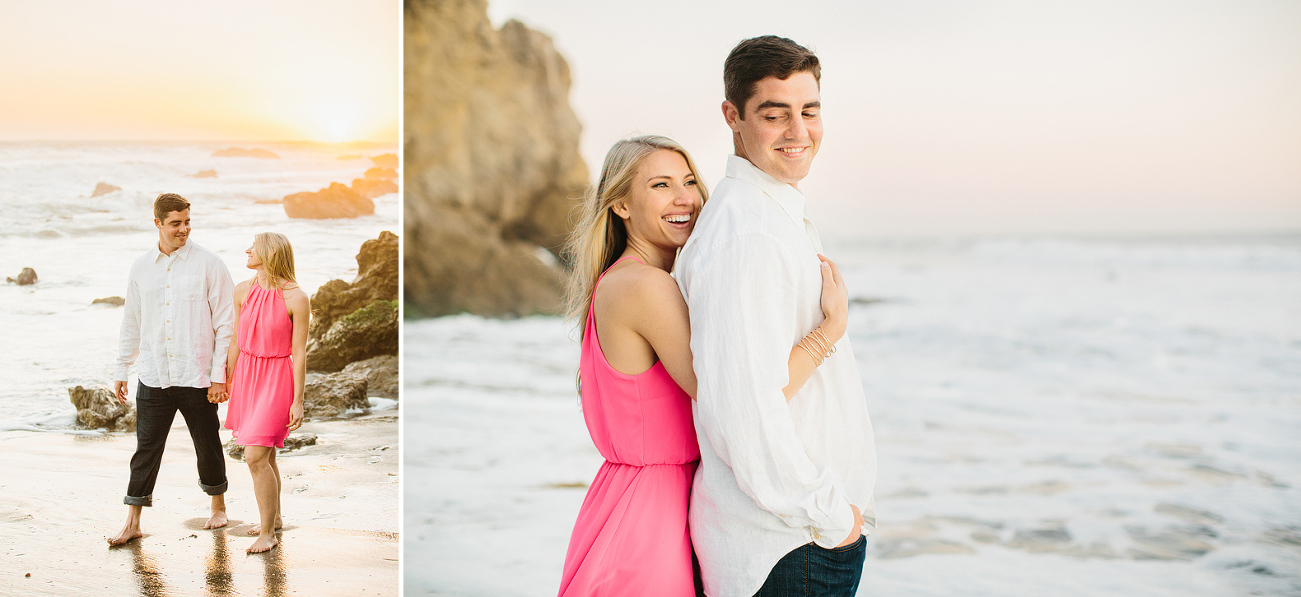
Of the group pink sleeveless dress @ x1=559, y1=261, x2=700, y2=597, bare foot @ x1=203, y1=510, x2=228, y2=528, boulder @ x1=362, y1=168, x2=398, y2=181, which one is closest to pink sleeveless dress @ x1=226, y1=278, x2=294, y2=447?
bare foot @ x1=203, y1=510, x2=228, y2=528

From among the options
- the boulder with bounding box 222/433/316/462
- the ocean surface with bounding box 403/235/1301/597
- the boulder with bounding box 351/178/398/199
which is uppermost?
the boulder with bounding box 351/178/398/199

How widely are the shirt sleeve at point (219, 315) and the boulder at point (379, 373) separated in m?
0.39

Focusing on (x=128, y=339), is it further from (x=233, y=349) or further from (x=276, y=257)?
(x=276, y=257)

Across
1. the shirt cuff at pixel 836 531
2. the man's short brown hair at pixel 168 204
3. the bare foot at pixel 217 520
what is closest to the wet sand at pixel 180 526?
the bare foot at pixel 217 520

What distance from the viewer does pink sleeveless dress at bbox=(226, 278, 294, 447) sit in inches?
101

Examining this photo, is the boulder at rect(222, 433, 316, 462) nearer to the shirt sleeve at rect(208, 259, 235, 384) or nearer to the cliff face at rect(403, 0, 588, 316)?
the shirt sleeve at rect(208, 259, 235, 384)

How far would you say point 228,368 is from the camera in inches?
100

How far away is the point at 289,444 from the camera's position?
8.77 feet

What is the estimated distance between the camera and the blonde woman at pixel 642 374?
53.1 inches

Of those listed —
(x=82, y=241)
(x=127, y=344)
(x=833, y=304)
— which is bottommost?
(x=127, y=344)

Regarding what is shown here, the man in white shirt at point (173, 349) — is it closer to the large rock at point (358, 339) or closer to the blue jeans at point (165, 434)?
the blue jeans at point (165, 434)

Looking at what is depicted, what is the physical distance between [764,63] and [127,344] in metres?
2.19

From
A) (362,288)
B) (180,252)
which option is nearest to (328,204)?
(362,288)

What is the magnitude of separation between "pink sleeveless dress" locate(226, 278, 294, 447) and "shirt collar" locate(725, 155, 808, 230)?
183 centimetres
